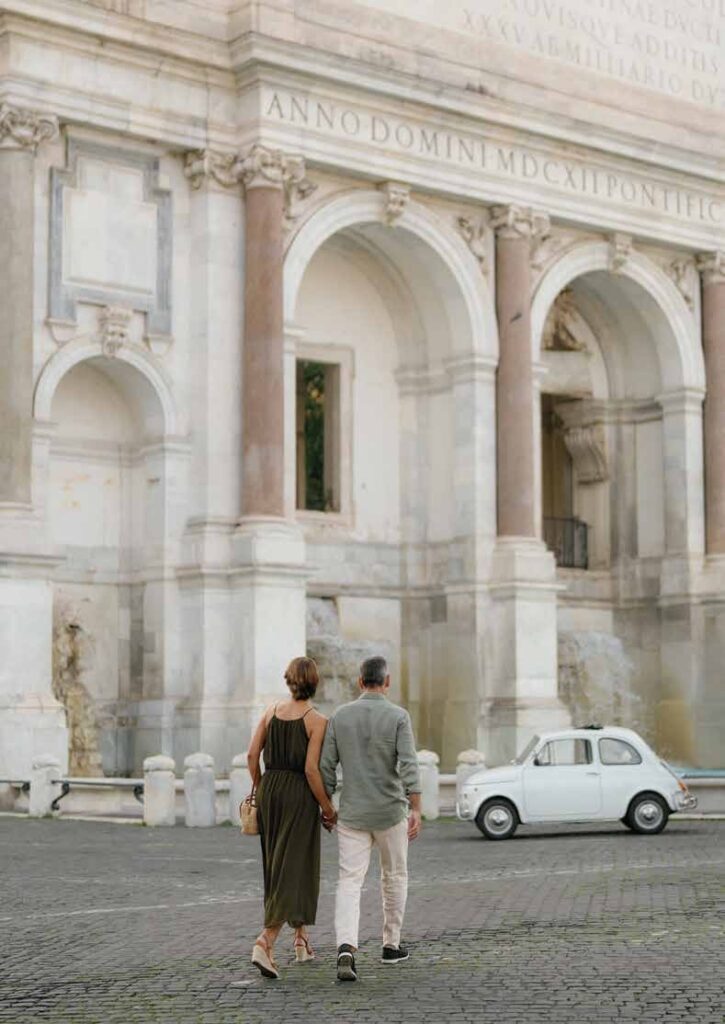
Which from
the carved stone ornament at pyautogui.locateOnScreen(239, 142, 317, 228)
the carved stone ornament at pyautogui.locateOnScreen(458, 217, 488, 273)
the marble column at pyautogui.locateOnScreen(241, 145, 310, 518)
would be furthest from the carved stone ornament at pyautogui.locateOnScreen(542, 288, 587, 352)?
the marble column at pyautogui.locateOnScreen(241, 145, 310, 518)

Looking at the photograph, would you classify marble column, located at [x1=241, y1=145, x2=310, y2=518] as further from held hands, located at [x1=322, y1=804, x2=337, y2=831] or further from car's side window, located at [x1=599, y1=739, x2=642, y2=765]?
held hands, located at [x1=322, y1=804, x2=337, y2=831]

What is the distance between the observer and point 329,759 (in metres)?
11.2

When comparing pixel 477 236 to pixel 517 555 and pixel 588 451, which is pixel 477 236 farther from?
pixel 588 451

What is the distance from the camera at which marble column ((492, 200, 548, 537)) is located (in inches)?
1353

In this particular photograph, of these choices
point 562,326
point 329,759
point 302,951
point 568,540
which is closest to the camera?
point 329,759

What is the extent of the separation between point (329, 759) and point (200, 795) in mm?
13604

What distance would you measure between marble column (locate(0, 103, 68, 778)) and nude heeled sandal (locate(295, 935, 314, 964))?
16351 mm

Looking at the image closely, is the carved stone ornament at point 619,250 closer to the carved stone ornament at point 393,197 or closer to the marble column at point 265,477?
the carved stone ornament at point 393,197

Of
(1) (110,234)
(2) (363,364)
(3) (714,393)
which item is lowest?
(3) (714,393)

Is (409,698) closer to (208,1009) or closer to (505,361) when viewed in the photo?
(505,361)

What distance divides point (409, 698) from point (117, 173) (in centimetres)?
1087

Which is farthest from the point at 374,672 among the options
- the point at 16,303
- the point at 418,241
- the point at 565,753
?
the point at 418,241

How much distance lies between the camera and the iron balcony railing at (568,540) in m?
39.5

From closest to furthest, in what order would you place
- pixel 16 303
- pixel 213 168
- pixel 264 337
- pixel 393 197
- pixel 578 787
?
1. pixel 578 787
2. pixel 16 303
3. pixel 264 337
4. pixel 213 168
5. pixel 393 197
